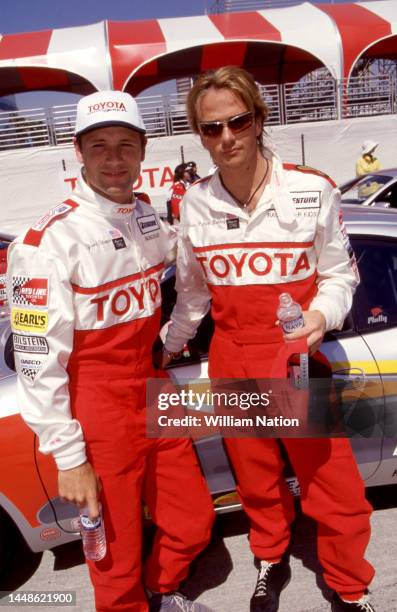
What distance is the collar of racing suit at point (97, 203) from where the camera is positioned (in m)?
1.70

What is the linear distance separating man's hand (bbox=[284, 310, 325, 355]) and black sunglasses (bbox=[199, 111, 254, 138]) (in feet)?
2.13

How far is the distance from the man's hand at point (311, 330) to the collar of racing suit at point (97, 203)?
684mm

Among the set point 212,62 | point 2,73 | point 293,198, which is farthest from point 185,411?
point 2,73

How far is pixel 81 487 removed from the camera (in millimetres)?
1619

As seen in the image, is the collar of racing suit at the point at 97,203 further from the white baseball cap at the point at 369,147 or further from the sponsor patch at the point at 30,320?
the white baseball cap at the point at 369,147

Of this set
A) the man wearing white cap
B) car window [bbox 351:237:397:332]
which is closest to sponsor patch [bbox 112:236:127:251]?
the man wearing white cap

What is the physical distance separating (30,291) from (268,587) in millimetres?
1555

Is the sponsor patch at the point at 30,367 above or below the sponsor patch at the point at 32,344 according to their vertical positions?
below

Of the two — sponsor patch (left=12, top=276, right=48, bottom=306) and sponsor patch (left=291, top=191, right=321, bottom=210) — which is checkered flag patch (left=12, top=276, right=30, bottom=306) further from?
sponsor patch (left=291, top=191, right=321, bottom=210)

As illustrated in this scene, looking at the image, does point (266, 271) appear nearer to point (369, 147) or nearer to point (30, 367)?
point (30, 367)

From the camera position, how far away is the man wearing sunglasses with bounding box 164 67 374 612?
174cm

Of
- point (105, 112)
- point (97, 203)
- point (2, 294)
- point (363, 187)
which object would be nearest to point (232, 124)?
point (105, 112)

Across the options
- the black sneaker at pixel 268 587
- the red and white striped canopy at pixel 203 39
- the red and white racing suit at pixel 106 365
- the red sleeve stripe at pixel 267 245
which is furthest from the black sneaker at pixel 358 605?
the red and white striped canopy at pixel 203 39

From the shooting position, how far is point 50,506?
2135 millimetres
